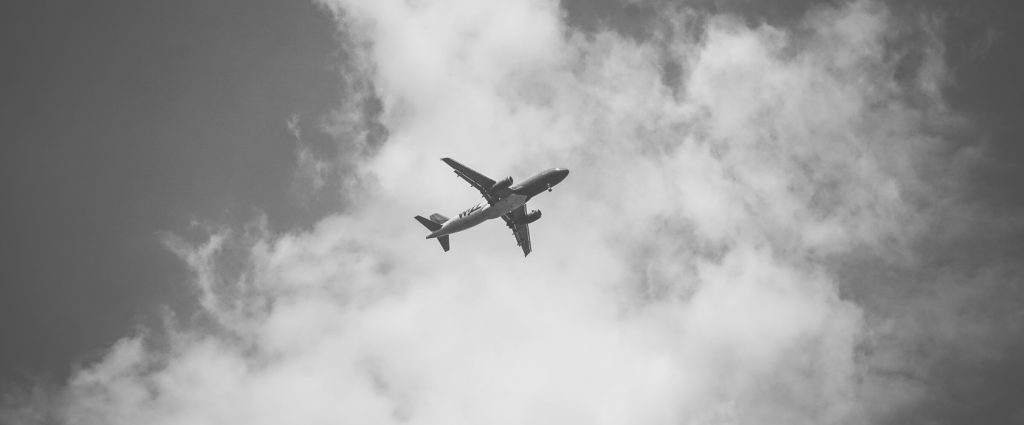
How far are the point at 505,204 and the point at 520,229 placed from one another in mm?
13768

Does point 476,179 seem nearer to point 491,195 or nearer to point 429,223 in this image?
point 491,195

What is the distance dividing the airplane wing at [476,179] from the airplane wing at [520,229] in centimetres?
1121

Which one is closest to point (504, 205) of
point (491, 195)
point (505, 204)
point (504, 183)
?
point (505, 204)

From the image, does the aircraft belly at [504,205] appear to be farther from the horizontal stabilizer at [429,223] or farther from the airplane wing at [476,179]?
the horizontal stabilizer at [429,223]

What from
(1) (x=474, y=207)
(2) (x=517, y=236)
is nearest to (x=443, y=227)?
(1) (x=474, y=207)

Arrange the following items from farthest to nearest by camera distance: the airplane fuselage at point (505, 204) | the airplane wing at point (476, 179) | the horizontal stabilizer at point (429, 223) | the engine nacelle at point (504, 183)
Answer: the horizontal stabilizer at point (429, 223) < the airplane wing at point (476, 179) < the engine nacelle at point (504, 183) < the airplane fuselage at point (505, 204)

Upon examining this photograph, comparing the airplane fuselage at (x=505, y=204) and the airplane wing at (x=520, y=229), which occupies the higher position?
the airplane wing at (x=520, y=229)

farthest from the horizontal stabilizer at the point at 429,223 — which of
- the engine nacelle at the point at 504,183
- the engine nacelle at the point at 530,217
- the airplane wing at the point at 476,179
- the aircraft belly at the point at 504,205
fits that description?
the engine nacelle at the point at 504,183

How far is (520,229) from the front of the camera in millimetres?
97438

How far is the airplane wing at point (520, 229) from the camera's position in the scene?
9594 centimetres

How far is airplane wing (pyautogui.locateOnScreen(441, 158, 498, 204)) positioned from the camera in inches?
3270

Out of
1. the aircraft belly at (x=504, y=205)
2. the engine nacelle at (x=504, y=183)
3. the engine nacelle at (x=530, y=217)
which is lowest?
the aircraft belly at (x=504, y=205)

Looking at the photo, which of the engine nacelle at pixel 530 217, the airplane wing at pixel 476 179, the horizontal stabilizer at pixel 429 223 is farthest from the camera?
the engine nacelle at pixel 530 217

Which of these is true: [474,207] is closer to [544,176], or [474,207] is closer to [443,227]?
[443,227]
